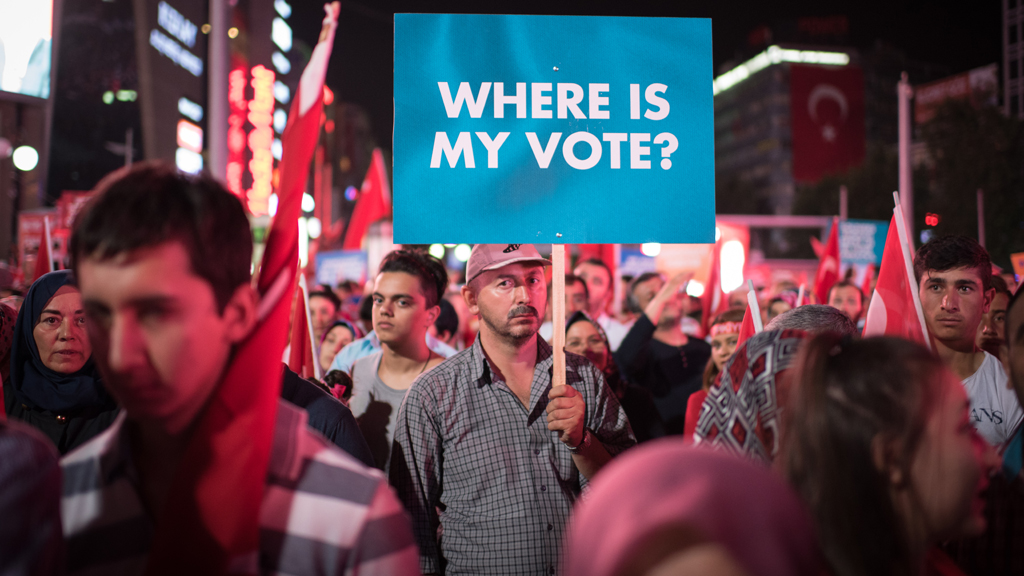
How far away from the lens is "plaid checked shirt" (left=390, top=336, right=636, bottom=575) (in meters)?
2.98

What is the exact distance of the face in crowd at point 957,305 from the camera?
390cm

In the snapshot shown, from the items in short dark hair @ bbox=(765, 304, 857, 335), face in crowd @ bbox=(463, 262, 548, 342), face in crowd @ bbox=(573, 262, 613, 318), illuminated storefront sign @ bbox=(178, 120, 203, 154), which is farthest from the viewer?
illuminated storefront sign @ bbox=(178, 120, 203, 154)

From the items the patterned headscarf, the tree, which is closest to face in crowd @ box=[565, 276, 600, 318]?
the patterned headscarf

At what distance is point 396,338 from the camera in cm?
452

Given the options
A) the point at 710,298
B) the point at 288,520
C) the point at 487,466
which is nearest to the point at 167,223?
the point at 288,520

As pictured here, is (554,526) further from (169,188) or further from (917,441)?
(169,188)

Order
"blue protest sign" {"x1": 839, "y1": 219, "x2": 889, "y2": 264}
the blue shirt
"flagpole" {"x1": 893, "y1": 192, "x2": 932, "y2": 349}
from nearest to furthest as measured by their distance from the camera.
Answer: "flagpole" {"x1": 893, "y1": 192, "x2": 932, "y2": 349} → the blue shirt → "blue protest sign" {"x1": 839, "y1": 219, "x2": 889, "y2": 264}

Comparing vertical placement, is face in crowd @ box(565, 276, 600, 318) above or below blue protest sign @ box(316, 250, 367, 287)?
below

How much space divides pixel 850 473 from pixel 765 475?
0.45 meters

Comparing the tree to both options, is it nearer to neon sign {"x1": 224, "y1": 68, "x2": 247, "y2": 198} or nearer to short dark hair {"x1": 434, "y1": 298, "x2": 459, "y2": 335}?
short dark hair {"x1": 434, "y1": 298, "x2": 459, "y2": 335}

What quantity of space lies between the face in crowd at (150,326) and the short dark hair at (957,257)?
377 cm

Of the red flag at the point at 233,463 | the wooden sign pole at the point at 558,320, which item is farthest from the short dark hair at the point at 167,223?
the wooden sign pole at the point at 558,320

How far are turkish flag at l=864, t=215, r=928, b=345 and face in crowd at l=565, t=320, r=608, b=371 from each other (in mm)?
1980

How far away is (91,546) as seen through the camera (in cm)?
149
